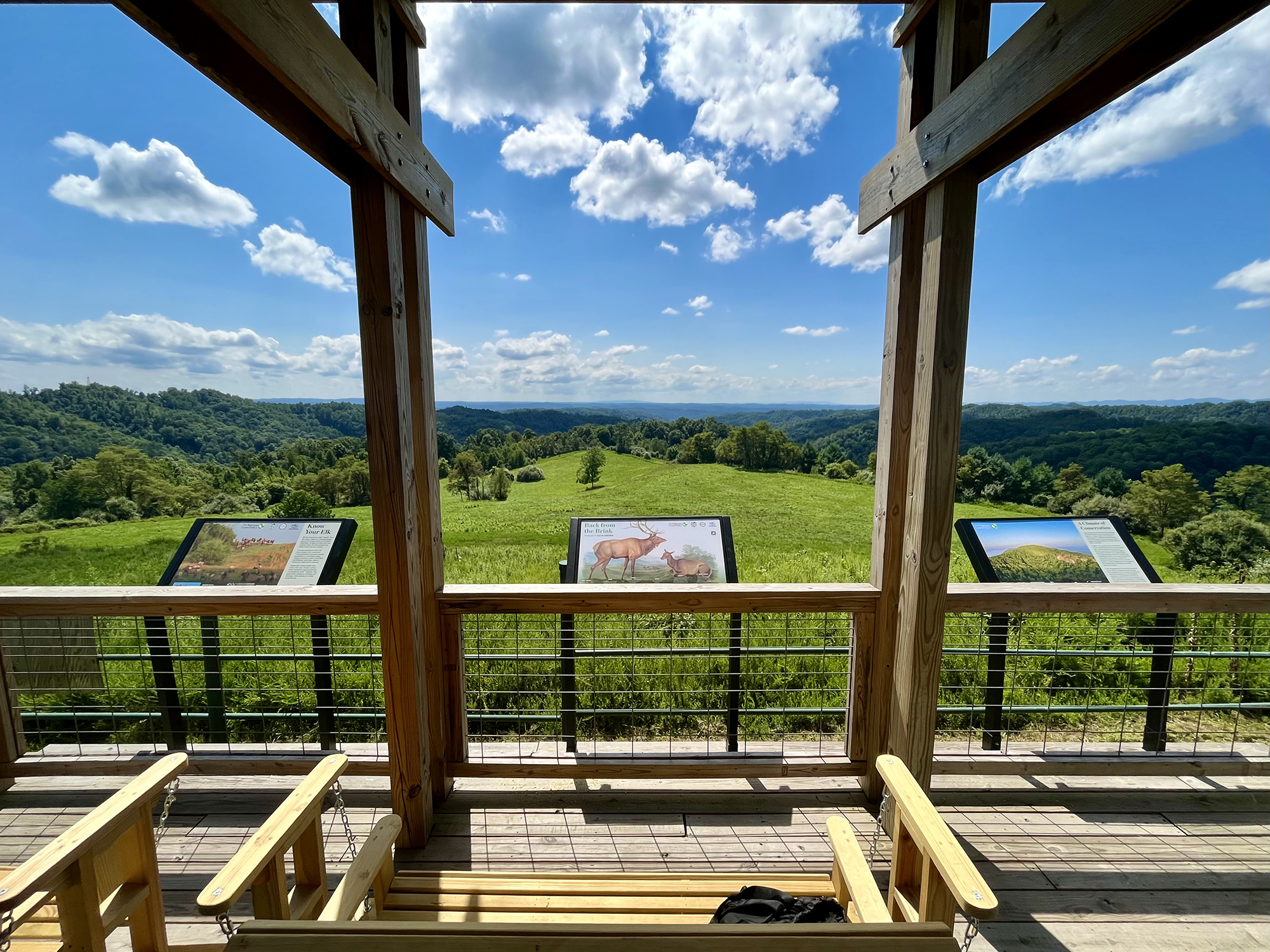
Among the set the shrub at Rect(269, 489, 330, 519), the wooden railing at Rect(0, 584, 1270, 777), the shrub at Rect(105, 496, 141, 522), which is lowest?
the shrub at Rect(105, 496, 141, 522)

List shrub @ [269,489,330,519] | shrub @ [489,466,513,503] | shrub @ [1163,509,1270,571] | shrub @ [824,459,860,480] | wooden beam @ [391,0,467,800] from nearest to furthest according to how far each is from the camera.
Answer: wooden beam @ [391,0,467,800] → shrub @ [1163,509,1270,571] → shrub @ [269,489,330,519] → shrub @ [824,459,860,480] → shrub @ [489,466,513,503]

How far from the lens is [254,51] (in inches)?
44.1

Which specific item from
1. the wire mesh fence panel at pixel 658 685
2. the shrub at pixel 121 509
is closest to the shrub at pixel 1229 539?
the wire mesh fence panel at pixel 658 685

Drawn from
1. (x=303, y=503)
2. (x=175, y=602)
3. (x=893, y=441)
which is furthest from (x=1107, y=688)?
(x=303, y=503)

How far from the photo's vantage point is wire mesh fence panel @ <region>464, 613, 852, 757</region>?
234 cm

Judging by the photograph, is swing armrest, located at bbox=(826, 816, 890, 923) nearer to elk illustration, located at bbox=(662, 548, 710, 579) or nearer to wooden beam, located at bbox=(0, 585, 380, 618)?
elk illustration, located at bbox=(662, 548, 710, 579)

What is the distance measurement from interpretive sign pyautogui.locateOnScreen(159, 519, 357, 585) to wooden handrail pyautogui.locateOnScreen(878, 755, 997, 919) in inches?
89.7

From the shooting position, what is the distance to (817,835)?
6.87 feet

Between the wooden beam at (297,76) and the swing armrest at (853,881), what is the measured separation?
2.23 m

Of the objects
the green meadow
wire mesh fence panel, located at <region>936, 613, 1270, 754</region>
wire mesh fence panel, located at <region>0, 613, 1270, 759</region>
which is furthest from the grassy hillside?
wire mesh fence panel, located at <region>0, 613, 1270, 759</region>

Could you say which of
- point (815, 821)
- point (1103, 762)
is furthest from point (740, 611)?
point (1103, 762)

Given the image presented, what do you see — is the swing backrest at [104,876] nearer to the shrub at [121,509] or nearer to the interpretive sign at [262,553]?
the interpretive sign at [262,553]

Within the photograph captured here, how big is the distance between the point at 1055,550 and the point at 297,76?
10.9 ft

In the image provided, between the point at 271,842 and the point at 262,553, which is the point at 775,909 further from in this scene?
the point at 262,553
